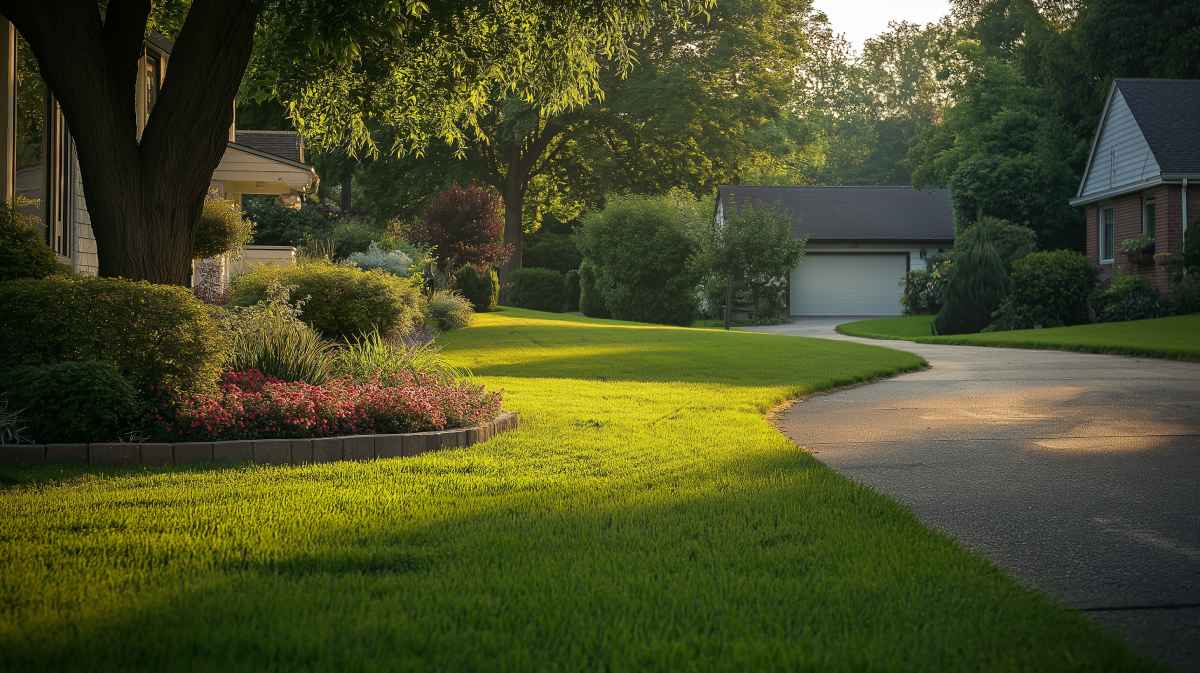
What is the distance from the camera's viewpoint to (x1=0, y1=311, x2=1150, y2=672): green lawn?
325 cm

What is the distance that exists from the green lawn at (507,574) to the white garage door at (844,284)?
36842mm

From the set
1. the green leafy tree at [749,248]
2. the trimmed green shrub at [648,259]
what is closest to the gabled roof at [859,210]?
the green leafy tree at [749,248]

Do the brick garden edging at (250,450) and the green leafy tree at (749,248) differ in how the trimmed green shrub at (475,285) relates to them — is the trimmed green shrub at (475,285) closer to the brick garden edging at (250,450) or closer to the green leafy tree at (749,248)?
the green leafy tree at (749,248)

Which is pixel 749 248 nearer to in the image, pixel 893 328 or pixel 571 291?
pixel 893 328

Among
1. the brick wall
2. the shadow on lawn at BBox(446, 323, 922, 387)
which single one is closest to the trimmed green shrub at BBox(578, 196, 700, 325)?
the brick wall

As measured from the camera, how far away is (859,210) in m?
44.9

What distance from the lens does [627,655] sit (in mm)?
3230

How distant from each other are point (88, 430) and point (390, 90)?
6499 millimetres

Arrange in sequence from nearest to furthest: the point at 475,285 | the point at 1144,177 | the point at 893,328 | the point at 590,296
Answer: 1. the point at 1144,177
2. the point at 475,285
3. the point at 893,328
4. the point at 590,296

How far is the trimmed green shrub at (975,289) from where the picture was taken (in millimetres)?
29797

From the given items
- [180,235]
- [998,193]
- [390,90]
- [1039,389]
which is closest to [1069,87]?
[998,193]

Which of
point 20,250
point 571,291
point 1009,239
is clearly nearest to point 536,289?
point 571,291

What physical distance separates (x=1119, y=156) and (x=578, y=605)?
104 ft

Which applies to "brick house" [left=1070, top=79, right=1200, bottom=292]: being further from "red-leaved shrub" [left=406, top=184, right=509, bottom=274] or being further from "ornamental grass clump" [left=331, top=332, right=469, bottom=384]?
"ornamental grass clump" [left=331, top=332, right=469, bottom=384]
